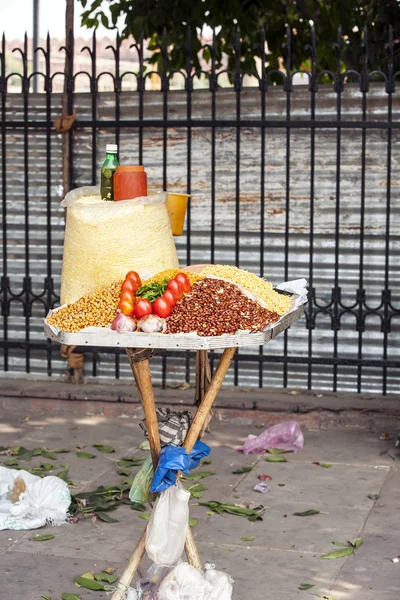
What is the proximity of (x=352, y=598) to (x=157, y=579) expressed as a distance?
2.67ft

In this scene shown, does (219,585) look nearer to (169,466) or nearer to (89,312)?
(169,466)

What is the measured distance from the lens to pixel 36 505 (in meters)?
4.81

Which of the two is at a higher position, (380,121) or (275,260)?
(380,121)

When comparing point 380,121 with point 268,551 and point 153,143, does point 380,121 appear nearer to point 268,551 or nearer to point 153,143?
point 153,143

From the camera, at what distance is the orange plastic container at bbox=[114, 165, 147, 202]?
388cm

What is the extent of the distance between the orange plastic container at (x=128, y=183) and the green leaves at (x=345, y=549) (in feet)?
6.14

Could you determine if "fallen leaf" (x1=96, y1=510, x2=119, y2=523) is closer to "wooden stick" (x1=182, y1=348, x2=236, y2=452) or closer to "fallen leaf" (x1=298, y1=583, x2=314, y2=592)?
"fallen leaf" (x1=298, y1=583, x2=314, y2=592)

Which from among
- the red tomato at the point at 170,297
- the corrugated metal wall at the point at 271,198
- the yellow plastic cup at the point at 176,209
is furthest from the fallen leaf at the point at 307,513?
the corrugated metal wall at the point at 271,198

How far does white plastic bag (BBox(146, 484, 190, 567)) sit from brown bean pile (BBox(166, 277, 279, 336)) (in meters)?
0.66

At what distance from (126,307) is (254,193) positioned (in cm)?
386

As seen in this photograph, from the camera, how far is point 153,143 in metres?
7.29

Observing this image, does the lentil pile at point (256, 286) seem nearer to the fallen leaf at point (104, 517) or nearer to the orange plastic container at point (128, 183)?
the orange plastic container at point (128, 183)

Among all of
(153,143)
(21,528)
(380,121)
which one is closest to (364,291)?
(380,121)

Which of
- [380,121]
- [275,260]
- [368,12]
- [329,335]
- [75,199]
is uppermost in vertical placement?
[368,12]
